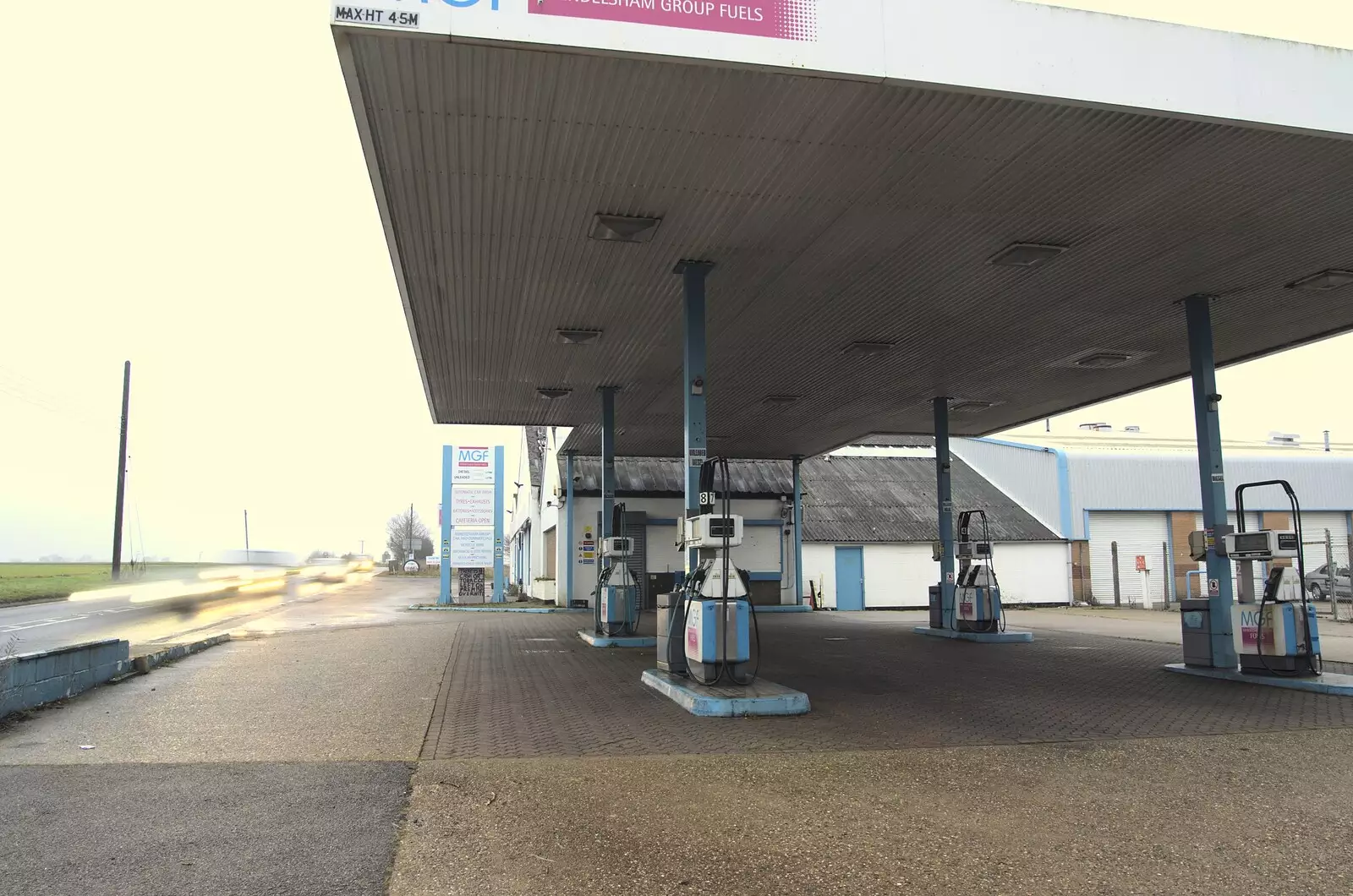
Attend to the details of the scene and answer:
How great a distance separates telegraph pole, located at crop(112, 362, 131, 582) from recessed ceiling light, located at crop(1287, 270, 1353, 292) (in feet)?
137

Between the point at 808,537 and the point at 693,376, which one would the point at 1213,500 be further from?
the point at 808,537

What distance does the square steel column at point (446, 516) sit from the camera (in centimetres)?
3141

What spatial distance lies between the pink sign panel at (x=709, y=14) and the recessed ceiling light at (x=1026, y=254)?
5.07 m

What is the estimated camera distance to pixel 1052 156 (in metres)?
8.18

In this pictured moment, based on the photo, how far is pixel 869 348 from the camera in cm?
1524

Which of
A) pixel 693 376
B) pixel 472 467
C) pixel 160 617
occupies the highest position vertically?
pixel 472 467

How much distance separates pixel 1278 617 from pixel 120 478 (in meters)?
43.4

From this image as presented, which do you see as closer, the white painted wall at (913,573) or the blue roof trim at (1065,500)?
the white painted wall at (913,573)

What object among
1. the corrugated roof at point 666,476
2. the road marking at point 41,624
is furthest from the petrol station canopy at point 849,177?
the corrugated roof at point 666,476

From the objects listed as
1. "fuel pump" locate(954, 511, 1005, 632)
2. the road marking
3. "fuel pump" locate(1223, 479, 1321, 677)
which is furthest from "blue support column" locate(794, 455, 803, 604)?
the road marking

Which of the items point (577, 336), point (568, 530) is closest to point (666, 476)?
point (568, 530)

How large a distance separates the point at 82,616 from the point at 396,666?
15167mm

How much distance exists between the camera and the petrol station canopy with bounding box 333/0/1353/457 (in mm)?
6609

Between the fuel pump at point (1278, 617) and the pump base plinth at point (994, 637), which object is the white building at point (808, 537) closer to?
the pump base plinth at point (994, 637)
